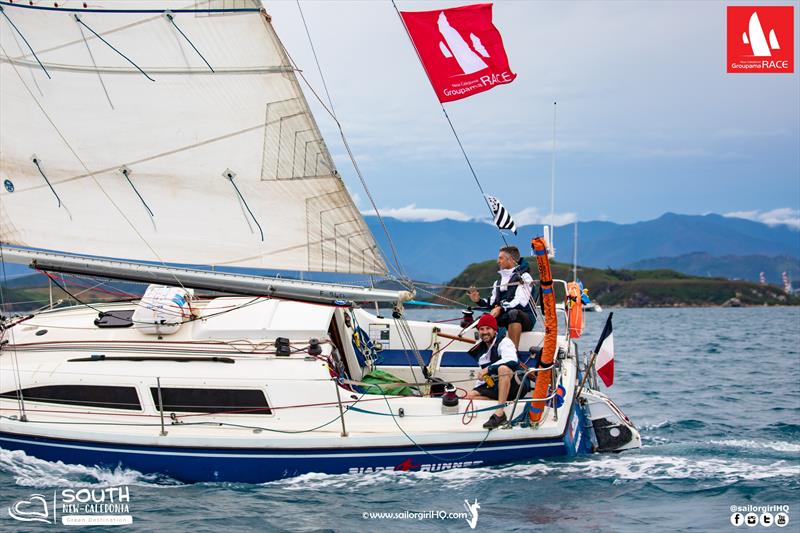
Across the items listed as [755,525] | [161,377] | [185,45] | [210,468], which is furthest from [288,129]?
[755,525]

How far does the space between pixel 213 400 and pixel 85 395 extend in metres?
1.74

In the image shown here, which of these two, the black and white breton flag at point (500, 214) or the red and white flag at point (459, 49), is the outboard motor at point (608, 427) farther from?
the red and white flag at point (459, 49)

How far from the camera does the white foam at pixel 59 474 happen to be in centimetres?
991

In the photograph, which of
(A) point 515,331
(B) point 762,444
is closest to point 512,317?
(A) point 515,331

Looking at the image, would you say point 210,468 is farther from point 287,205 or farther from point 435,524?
point 287,205

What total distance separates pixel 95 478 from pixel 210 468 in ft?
4.71

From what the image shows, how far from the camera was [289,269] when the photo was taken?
1146cm

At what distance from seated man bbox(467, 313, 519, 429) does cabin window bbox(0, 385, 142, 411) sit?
4489 mm

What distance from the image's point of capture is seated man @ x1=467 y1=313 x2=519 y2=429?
10.5 metres

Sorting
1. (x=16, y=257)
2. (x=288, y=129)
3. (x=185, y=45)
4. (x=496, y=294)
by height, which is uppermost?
(x=185, y=45)

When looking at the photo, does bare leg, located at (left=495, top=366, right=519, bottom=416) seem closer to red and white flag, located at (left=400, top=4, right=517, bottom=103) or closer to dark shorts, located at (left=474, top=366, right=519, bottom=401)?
dark shorts, located at (left=474, top=366, right=519, bottom=401)

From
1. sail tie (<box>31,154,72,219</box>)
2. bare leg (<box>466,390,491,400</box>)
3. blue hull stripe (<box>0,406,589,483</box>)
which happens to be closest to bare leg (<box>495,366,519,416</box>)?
bare leg (<box>466,390,491,400</box>)

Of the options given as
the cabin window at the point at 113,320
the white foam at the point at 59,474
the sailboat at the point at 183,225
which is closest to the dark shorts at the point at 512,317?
the sailboat at the point at 183,225

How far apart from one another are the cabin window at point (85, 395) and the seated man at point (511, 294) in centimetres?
496
